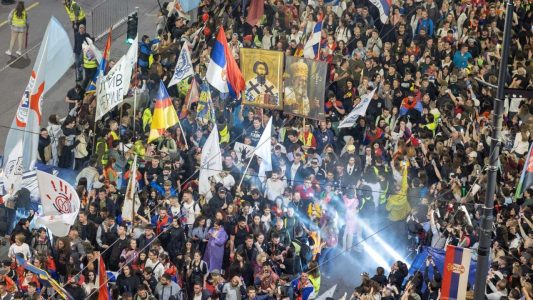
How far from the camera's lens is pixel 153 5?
37781 millimetres

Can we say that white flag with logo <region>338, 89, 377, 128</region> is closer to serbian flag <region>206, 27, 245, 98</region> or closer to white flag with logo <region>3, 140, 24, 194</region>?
serbian flag <region>206, 27, 245, 98</region>

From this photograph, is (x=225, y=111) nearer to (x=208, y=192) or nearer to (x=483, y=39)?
(x=208, y=192)

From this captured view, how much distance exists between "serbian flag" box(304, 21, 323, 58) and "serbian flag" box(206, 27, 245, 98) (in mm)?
2869

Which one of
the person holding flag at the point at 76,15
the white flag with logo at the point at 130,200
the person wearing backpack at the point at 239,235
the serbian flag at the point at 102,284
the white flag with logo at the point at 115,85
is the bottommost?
the serbian flag at the point at 102,284

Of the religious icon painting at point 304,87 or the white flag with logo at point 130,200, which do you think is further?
the religious icon painting at point 304,87

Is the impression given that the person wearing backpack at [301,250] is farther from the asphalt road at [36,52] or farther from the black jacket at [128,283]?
the asphalt road at [36,52]

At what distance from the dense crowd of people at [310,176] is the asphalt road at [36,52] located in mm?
2087

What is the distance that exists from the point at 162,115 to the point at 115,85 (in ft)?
3.74

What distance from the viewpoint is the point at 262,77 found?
2647 cm

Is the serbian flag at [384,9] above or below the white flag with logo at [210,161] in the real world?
above

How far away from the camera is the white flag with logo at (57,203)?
74.7 ft

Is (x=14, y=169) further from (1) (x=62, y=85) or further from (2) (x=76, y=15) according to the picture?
(2) (x=76, y=15)

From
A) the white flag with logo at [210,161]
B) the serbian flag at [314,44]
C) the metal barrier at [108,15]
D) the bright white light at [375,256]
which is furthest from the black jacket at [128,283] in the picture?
the metal barrier at [108,15]

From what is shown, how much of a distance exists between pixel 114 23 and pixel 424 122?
12132mm
